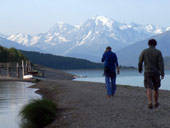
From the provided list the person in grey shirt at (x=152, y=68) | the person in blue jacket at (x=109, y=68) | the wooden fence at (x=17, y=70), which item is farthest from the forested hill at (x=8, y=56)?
the person in grey shirt at (x=152, y=68)

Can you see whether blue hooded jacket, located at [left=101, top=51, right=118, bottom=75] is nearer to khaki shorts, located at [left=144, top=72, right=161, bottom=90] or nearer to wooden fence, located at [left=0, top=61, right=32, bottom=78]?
khaki shorts, located at [left=144, top=72, right=161, bottom=90]

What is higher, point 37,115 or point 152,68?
point 152,68

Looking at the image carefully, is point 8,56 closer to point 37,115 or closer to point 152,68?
point 37,115

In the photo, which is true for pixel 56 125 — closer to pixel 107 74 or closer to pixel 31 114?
pixel 31 114

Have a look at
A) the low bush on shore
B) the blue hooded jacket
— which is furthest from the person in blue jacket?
the low bush on shore

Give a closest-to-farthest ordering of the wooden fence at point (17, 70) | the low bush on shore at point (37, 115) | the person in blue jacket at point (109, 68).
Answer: the low bush on shore at point (37, 115), the person in blue jacket at point (109, 68), the wooden fence at point (17, 70)

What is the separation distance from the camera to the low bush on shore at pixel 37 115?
1316 cm

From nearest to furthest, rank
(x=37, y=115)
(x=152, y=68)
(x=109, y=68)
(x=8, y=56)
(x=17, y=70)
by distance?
(x=37, y=115)
(x=152, y=68)
(x=109, y=68)
(x=17, y=70)
(x=8, y=56)

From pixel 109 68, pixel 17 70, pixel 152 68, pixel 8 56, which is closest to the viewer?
pixel 152 68

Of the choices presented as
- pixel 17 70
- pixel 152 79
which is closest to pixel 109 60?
pixel 152 79

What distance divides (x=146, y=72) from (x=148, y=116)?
181 cm

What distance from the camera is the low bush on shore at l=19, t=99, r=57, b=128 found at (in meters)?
13.2

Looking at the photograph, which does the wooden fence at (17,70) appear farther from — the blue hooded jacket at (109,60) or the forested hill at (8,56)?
the blue hooded jacket at (109,60)

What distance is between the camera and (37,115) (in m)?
13.3
